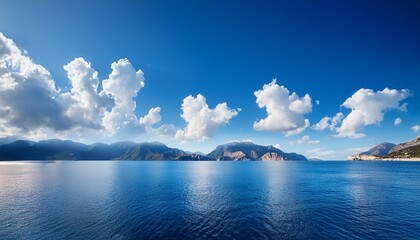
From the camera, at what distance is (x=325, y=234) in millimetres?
47406

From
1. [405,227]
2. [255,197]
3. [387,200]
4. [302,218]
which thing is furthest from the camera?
[255,197]

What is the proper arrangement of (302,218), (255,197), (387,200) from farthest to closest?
(255,197) → (387,200) → (302,218)

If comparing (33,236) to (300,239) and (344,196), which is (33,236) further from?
(344,196)

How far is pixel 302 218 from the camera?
2277 inches

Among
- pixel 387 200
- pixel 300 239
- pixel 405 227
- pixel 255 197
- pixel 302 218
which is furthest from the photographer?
pixel 255 197

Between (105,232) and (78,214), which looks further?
(78,214)

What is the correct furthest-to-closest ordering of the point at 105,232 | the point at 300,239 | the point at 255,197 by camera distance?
the point at 255,197
the point at 105,232
the point at 300,239

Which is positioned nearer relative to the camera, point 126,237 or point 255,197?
point 126,237

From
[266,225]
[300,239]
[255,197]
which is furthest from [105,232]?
[255,197]

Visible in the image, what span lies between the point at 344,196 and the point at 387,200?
13585mm

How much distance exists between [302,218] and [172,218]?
3414cm

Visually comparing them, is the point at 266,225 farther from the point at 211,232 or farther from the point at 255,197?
the point at 255,197

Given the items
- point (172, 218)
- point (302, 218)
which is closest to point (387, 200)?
point (302, 218)

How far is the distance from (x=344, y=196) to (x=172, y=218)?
70894 mm
